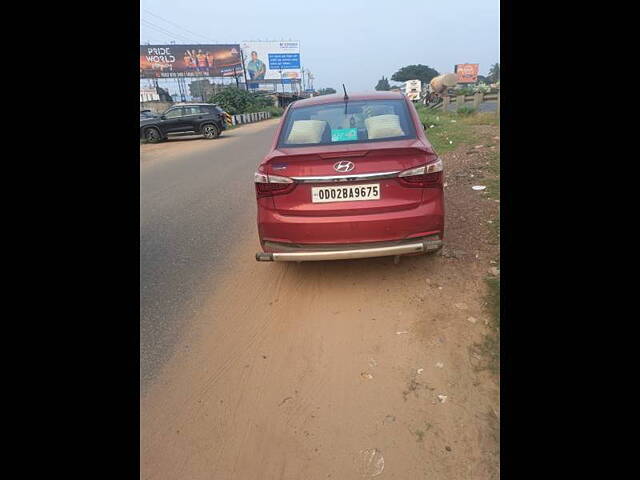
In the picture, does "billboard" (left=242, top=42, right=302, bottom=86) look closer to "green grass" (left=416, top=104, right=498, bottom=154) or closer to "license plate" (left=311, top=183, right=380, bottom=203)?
"green grass" (left=416, top=104, right=498, bottom=154)

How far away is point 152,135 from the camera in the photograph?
18.3m

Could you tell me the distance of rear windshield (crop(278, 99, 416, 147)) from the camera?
3.15m

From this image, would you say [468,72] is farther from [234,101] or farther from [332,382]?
[332,382]

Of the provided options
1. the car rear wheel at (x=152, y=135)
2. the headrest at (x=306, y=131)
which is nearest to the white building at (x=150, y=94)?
the car rear wheel at (x=152, y=135)

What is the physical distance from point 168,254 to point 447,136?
378 inches

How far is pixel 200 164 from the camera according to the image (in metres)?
11.1

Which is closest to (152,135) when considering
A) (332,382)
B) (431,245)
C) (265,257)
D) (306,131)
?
(306,131)

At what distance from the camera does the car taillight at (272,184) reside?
285 cm

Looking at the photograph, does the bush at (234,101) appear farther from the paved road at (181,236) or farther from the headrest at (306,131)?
the headrest at (306,131)

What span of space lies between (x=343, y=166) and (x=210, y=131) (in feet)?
57.5

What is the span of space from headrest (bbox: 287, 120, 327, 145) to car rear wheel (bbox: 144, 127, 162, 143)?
17213mm
